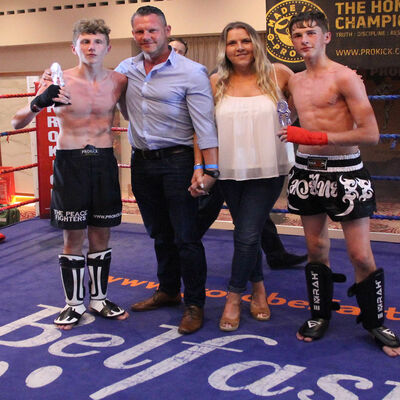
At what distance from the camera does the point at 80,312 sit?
8.76 feet

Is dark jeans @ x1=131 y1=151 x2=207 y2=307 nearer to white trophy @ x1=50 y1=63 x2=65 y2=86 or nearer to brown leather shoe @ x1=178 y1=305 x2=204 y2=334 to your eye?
brown leather shoe @ x1=178 y1=305 x2=204 y2=334

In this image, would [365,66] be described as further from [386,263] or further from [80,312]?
[80,312]

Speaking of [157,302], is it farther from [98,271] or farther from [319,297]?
[319,297]

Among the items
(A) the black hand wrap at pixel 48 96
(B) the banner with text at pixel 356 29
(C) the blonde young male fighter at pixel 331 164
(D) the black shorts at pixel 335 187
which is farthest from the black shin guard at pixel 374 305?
(B) the banner with text at pixel 356 29

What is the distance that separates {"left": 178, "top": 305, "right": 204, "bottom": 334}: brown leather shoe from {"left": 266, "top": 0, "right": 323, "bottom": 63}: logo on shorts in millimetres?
2663

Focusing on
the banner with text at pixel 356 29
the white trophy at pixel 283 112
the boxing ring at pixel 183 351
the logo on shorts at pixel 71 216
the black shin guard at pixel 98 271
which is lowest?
the boxing ring at pixel 183 351

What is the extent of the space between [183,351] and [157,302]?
526 mm

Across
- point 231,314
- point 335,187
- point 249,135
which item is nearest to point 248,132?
point 249,135

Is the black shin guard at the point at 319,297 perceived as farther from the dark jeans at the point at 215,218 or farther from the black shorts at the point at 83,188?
the black shorts at the point at 83,188

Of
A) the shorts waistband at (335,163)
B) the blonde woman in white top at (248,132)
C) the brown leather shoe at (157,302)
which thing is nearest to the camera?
the shorts waistband at (335,163)

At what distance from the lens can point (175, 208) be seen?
2.53 meters

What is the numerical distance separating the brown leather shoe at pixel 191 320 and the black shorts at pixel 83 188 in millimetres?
518

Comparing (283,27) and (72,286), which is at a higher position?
(283,27)

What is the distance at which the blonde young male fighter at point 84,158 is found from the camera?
248 cm
